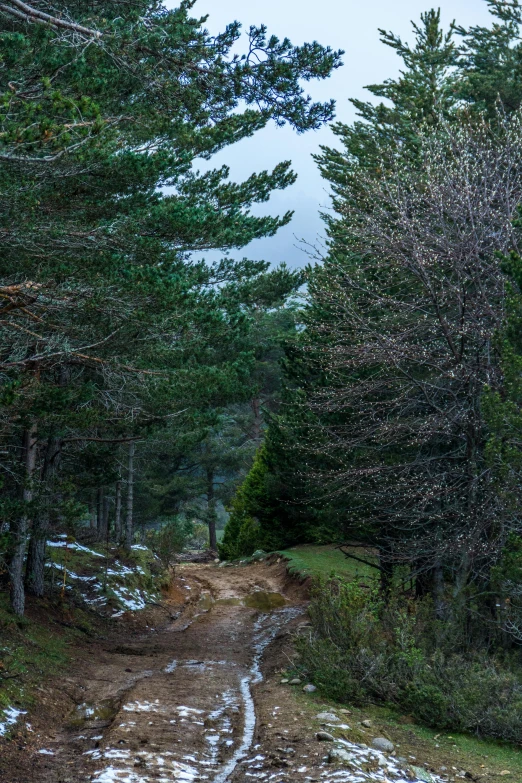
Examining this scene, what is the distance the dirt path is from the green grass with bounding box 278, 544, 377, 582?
17.4ft

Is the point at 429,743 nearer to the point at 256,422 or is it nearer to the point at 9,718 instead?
the point at 9,718

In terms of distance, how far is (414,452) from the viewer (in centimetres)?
1325

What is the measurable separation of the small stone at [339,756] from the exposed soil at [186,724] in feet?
0.08

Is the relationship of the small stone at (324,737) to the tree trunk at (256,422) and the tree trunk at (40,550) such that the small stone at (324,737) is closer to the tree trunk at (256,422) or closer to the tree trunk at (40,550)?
the tree trunk at (40,550)

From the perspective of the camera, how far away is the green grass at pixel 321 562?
20.7 meters

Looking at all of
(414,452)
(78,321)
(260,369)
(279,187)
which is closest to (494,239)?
(414,452)

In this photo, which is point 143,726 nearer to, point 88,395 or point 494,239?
point 88,395

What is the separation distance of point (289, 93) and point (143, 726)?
26.6 ft

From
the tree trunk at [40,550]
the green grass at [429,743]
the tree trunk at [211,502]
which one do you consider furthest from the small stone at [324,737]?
the tree trunk at [211,502]

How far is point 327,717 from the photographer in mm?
8203

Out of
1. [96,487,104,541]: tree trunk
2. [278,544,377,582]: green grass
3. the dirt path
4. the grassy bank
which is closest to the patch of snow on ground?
the grassy bank

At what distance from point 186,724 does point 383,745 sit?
2.25 metres

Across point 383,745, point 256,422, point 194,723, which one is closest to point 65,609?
point 194,723

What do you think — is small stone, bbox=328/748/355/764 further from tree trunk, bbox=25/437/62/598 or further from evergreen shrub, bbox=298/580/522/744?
tree trunk, bbox=25/437/62/598
